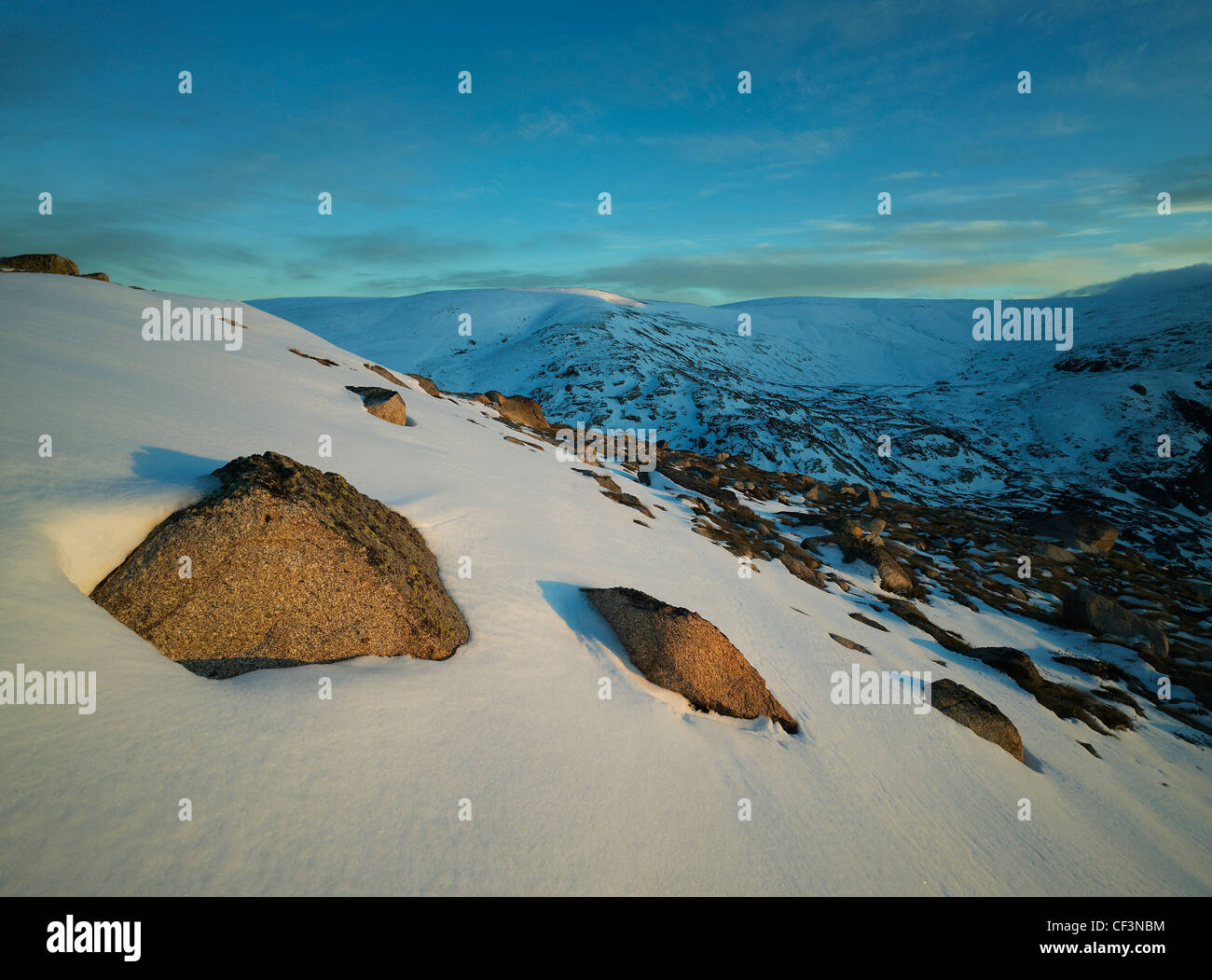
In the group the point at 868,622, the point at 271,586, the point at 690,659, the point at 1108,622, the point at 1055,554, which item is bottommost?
the point at 1108,622

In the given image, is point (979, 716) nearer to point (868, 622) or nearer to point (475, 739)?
point (868, 622)

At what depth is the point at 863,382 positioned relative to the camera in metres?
97.3

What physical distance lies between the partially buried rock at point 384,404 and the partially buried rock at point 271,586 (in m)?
9.44

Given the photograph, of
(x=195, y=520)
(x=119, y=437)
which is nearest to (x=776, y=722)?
(x=195, y=520)

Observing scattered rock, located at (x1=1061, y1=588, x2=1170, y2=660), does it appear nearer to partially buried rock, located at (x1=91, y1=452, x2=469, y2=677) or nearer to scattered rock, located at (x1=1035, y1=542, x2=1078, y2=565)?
scattered rock, located at (x1=1035, y1=542, x2=1078, y2=565)

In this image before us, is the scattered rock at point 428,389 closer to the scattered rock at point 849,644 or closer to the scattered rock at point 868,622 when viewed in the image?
the scattered rock at point 868,622

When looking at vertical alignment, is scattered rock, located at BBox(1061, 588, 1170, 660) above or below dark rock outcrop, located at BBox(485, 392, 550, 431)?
below

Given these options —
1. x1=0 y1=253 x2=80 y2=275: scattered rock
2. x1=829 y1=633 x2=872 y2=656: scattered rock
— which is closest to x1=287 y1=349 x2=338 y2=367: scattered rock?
x1=0 y1=253 x2=80 y2=275: scattered rock

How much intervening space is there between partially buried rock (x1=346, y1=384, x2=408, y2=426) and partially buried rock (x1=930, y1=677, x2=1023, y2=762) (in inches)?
583

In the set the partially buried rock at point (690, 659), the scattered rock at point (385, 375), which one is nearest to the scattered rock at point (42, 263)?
the scattered rock at point (385, 375)

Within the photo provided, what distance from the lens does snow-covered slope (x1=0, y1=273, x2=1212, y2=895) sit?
3191mm

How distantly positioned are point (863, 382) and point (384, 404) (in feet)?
333

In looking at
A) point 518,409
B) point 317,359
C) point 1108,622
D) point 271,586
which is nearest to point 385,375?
point 317,359
